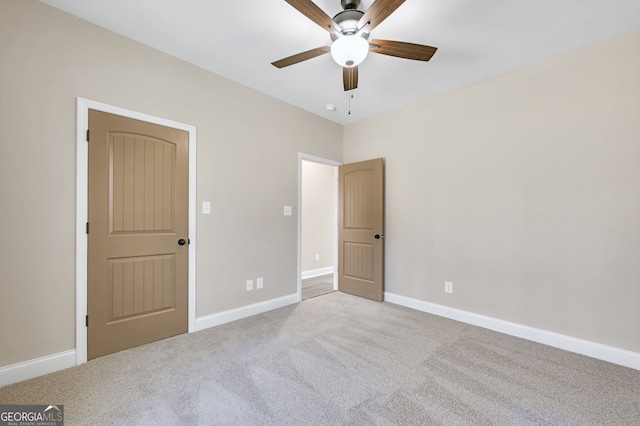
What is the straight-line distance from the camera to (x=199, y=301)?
9.24 ft

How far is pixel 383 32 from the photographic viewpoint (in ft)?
Result: 7.29

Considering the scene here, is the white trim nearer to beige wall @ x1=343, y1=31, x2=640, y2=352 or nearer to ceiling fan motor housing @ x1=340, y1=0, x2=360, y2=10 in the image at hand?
beige wall @ x1=343, y1=31, x2=640, y2=352

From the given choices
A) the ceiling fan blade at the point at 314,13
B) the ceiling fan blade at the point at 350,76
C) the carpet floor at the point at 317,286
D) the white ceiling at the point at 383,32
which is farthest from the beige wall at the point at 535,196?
the ceiling fan blade at the point at 314,13

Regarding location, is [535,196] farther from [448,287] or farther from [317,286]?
[317,286]

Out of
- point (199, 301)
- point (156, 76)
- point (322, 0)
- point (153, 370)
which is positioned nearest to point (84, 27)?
point (156, 76)

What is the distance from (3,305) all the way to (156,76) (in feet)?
7.04

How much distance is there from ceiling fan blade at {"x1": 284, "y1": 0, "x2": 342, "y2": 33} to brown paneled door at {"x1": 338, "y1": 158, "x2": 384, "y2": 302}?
2203mm

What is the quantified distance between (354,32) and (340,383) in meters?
2.50

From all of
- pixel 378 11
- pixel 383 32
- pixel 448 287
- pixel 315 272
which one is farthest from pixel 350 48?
pixel 315 272

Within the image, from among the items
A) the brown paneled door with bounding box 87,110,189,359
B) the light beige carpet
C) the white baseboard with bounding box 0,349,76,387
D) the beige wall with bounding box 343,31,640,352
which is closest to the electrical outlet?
the beige wall with bounding box 343,31,640,352

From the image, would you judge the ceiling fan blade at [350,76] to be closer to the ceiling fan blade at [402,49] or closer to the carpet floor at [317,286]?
the ceiling fan blade at [402,49]

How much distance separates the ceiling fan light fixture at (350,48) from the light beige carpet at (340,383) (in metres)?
2.25

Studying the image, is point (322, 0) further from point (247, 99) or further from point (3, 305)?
point (3, 305)

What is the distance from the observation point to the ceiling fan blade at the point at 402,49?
1.89 metres
